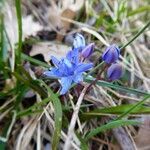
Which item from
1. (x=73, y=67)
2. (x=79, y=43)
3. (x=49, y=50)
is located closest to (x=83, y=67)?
(x=73, y=67)

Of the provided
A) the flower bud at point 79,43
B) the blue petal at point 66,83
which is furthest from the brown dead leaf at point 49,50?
the blue petal at point 66,83

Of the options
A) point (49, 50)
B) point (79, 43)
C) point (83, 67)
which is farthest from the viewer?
point (49, 50)

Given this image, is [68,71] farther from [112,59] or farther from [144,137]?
[144,137]

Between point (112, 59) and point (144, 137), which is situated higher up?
point (112, 59)

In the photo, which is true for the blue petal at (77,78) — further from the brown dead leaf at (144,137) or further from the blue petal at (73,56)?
the brown dead leaf at (144,137)

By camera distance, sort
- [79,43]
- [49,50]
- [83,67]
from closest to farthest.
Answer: [83,67]
[79,43]
[49,50]

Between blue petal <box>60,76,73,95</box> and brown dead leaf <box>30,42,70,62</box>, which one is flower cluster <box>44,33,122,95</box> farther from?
brown dead leaf <box>30,42,70,62</box>

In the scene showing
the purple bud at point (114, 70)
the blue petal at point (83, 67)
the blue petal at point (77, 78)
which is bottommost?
the purple bud at point (114, 70)

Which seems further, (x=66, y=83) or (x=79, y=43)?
(x=79, y=43)
